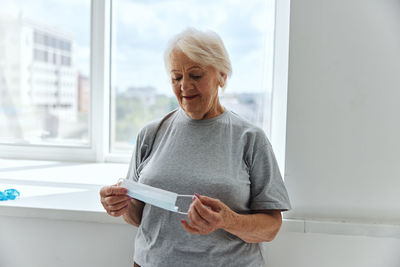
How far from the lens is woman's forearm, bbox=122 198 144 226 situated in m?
1.06

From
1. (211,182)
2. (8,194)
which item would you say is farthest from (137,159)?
(8,194)

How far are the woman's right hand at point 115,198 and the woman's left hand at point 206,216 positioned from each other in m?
0.23

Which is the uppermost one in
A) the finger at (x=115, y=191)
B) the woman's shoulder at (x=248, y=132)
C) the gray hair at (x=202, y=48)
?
the gray hair at (x=202, y=48)

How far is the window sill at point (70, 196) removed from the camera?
1.16m

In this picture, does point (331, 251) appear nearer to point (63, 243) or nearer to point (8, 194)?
point (63, 243)

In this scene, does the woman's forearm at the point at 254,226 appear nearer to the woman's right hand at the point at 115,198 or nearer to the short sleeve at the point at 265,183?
the short sleeve at the point at 265,183

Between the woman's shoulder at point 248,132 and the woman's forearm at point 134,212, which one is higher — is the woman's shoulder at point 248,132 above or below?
above

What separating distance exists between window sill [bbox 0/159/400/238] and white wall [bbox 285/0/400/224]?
0.15 ft

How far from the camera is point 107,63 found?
170cm

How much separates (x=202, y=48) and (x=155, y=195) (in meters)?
0.44

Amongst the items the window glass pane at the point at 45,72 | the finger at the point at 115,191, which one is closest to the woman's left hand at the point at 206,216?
the finger at the point at 115,191

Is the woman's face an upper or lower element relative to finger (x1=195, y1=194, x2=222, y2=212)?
upper

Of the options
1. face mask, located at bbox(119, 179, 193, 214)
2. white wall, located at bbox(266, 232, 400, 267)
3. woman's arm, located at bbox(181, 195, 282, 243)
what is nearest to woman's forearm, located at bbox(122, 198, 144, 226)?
face mask, located at bbox(119, 179, 193, 214)

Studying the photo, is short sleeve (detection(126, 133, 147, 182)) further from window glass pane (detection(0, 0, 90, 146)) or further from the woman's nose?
window glass pane (detection(0, 0, 90, 146))
